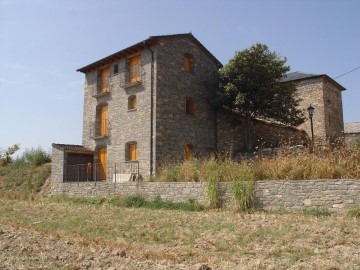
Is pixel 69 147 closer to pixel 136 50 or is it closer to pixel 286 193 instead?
pixel 136 50

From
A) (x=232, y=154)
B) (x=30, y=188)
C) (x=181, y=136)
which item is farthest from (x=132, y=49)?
(x=30, y=188)

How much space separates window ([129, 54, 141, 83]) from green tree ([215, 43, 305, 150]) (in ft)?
15.0

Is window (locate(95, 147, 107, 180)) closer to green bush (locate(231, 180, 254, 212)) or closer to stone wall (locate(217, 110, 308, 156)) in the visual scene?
stone wall (locate(217, 110, 308, 156))

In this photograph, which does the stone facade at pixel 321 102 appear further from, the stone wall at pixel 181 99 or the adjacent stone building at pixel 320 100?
the stone wall at pixel 181 99

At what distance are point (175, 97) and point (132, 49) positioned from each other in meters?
3.52

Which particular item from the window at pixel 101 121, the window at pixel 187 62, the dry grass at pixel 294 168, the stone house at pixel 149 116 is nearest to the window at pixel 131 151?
the stone house at pixel 149 116

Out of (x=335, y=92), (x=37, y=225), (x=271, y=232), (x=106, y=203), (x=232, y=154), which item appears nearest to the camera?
(x=271, y=232)

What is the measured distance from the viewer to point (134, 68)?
19484mm

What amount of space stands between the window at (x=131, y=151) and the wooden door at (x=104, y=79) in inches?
160

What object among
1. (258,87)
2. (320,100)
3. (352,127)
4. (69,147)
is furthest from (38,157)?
(352,127)

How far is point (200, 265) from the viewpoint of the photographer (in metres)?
5.03

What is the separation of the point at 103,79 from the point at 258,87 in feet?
30.2

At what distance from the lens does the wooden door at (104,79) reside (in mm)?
20938

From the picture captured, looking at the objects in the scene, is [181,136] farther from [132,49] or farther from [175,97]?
[132,49]
